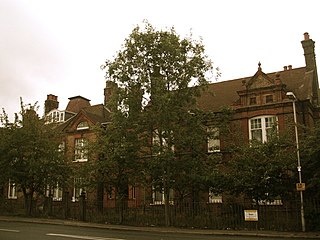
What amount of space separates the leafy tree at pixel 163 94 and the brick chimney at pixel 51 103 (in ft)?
87.4

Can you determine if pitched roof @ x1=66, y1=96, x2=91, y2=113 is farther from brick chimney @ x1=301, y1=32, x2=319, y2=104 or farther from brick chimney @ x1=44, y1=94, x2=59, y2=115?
brick chimney @ x1=301, y1=32, x2=319, y2=104

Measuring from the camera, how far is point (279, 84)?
2877 cm

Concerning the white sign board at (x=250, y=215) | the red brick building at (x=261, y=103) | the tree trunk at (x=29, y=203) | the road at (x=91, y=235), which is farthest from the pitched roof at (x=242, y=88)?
the tree trunk at (x=29, y=203)

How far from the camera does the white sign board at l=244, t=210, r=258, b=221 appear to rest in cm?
2140

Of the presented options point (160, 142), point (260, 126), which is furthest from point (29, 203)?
point (260, 126)

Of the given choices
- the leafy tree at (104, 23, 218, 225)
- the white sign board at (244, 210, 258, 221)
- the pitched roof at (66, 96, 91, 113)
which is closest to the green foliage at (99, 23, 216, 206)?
the leafy tree at (104, 23, 218, 225)

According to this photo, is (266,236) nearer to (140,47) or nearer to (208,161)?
(208,161)

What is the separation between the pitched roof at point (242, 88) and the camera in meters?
29.9

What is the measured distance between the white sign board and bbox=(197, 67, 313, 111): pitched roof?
10.0 meters

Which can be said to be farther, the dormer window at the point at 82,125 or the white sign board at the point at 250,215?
the dormer window at the point at 82,125

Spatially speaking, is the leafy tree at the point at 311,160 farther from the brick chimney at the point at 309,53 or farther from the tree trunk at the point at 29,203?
the tree trunk at the point at 29,203

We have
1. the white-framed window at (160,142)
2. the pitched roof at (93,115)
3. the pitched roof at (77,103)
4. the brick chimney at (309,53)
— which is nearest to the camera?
the white-framed window at (160,142)

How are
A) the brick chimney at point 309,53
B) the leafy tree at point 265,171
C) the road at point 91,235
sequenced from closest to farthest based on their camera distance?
the road at point 91,235 → the leafy tree at point 265,171 → the brick chimney at point 309,53

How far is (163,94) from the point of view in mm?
22688
